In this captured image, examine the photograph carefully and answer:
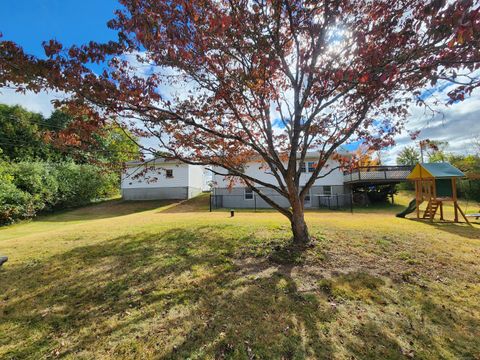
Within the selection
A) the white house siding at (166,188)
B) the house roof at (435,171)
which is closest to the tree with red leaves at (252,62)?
the house roof at (435,171)

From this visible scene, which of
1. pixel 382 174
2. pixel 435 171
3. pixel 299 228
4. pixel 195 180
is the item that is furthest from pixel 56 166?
pixel 382 174

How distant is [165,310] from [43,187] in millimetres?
19313

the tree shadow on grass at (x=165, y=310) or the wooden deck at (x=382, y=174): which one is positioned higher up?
the wooden deck at (x=382, y=174)

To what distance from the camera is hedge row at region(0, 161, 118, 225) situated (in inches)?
585

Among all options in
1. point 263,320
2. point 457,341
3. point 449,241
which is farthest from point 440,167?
point 263,320

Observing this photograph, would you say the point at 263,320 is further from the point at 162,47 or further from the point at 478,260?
the point at 478,260

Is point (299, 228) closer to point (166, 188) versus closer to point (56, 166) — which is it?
point (166, 188)

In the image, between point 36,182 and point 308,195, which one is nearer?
point 36,182

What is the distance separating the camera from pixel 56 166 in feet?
67.6

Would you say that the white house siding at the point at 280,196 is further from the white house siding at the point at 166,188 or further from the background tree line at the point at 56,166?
the background tree line at the point at 56,166

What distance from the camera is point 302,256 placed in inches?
211

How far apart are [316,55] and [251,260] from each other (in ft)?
14.6

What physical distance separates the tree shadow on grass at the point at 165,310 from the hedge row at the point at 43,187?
724 cm

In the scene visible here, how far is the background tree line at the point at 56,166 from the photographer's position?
5.32 metres
